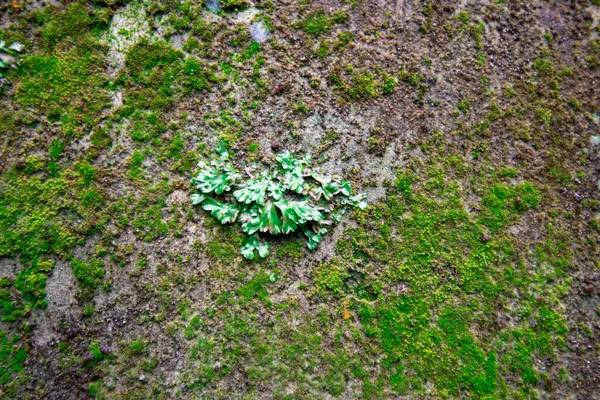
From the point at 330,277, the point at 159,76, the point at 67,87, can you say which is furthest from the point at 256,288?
the point at 67,87

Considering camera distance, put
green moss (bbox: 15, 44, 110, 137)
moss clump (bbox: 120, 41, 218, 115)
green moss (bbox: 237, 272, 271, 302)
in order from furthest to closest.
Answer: moss clump (bbox: 120, 41, 218, 115) < green moss (bbox: 15, 44, 110, 137) < green moss (bbox: 237, 272, 271, 302)

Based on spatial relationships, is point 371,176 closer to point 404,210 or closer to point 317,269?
point 404,210

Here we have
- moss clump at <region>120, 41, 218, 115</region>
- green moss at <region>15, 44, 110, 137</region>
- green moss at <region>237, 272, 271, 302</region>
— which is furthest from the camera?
moss clump at <region>120, 41, 218, 115</region>

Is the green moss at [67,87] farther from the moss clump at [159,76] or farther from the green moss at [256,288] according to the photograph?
the green moss at [256,288]

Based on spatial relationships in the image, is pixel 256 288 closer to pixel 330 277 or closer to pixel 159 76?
pixel 330 277

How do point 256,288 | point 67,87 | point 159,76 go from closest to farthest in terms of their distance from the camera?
point 256,288
point 67,87
point 159,76

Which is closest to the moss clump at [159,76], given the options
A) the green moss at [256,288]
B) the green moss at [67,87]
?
the green moss at [67,87]

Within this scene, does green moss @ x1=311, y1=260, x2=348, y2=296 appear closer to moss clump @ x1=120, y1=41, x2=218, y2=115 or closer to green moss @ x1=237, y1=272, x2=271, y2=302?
green moss @ x1=237, y1=272, x2=271, y2=302

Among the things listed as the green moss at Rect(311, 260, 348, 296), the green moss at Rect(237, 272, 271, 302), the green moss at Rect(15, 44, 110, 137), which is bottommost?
the green moss at Rect(237, 272, 271, 302)

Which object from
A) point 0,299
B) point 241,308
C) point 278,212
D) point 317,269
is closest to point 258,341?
point 241,308

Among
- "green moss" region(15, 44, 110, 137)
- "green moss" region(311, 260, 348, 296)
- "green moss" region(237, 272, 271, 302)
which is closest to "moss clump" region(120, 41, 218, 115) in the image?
"green moss" region(15, 44, 110, 137)

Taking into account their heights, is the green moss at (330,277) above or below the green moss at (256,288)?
above
